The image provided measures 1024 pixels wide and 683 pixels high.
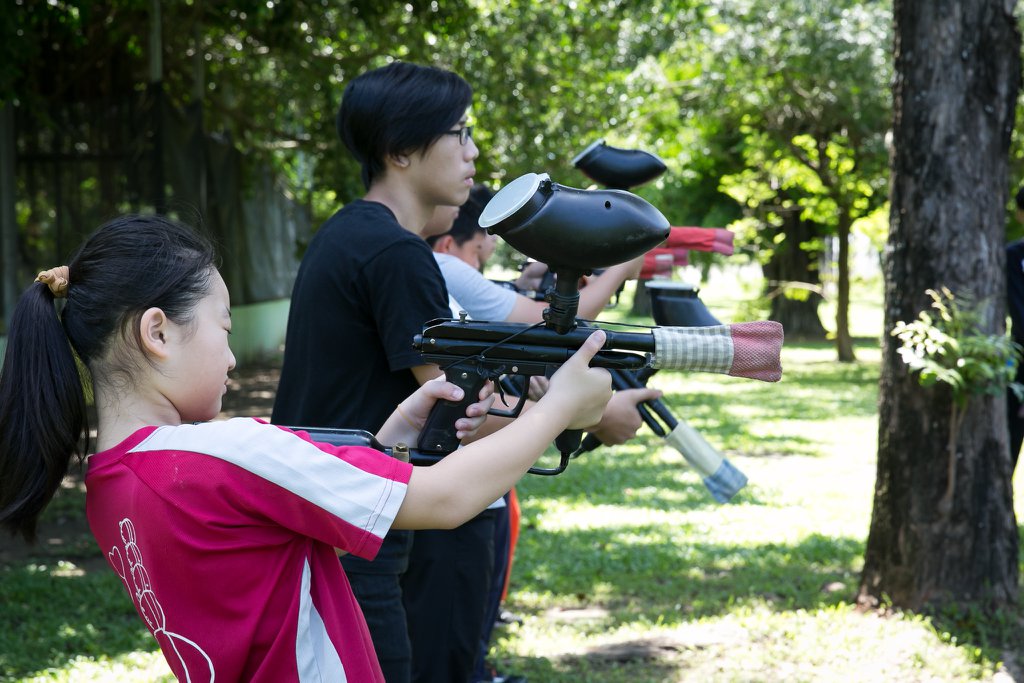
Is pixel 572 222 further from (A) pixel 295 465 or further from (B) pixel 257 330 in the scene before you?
Result: (B) pixel 257 330

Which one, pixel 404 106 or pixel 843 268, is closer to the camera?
pixel 404 106

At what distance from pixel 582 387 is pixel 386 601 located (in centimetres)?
99

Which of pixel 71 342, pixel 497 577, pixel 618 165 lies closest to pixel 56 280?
pixel 71 342

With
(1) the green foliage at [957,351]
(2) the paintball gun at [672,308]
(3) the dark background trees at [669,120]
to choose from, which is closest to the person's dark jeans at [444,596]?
(2) the paintball gun at [672,308]

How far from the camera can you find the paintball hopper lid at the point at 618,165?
3.06 meters

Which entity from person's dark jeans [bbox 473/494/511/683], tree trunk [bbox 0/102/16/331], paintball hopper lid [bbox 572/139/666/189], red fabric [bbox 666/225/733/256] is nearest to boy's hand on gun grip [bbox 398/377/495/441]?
paintball hopper lid [bbox 572/139/666/189]

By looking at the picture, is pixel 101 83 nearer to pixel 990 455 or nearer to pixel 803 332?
pixel 990 455

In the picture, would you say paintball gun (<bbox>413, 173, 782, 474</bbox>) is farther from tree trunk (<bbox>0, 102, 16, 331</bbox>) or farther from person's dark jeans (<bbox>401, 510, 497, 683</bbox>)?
tree trunk (<bbox>0, 102, 16, 331</bbox>)

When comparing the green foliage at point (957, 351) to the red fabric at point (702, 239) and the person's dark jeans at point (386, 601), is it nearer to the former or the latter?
the red fabric at point (702, 239)

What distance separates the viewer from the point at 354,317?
8.32ft

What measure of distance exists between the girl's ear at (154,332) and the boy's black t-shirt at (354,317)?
2.47 feet

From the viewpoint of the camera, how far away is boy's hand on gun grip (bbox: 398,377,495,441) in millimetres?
2082

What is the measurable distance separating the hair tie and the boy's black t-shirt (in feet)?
2.63

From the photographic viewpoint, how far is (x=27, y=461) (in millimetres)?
1705
